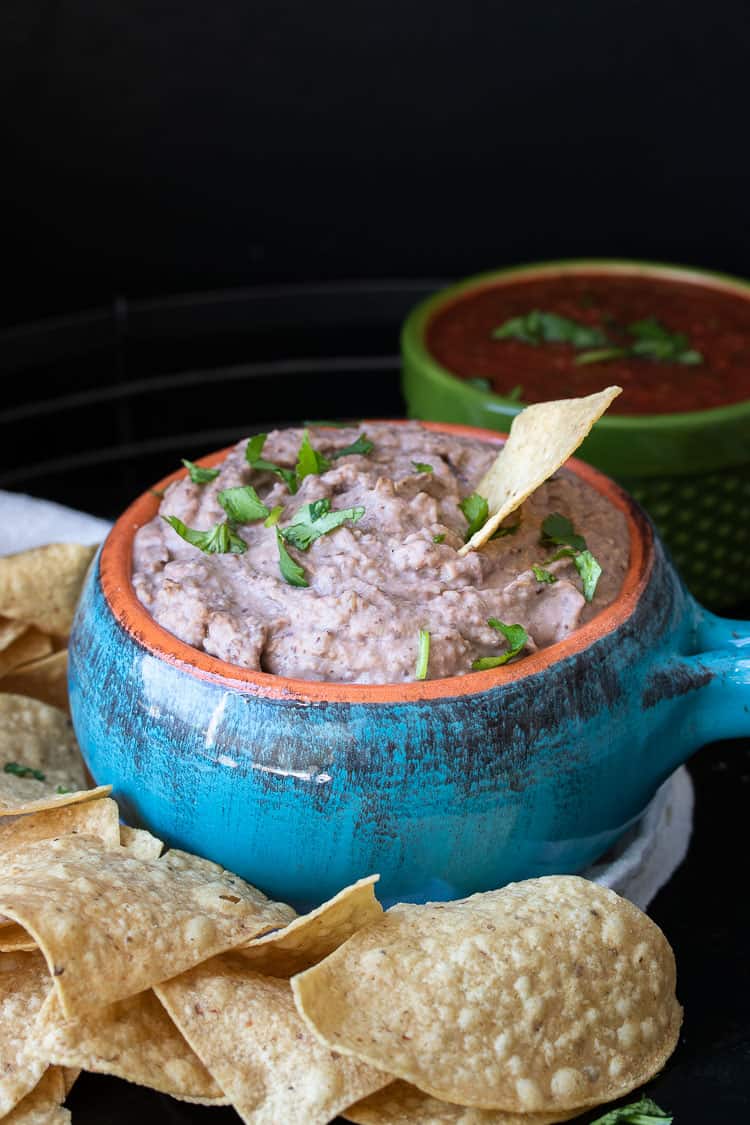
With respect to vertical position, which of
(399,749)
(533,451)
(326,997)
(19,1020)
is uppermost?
(533,451)

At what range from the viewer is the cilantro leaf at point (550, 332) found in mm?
2756

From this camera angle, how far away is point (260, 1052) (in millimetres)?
1557

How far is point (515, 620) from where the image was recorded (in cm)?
173

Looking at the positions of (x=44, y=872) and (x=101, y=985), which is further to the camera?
(x=44, y=872)

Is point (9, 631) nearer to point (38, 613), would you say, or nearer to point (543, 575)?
point (38, 613)

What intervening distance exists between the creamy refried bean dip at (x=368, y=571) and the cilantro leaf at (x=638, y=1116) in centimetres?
49

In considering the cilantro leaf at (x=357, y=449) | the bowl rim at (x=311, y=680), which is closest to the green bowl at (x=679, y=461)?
the bowl rim at (x=311, y=680)

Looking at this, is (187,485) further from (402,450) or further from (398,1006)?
(398,1006)

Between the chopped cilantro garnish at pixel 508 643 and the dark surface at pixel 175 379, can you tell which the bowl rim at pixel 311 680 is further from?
the dark surface at pixel 175 379

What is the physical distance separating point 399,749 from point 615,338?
1.32 m

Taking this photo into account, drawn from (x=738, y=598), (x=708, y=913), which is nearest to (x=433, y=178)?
(x=738, y=598)

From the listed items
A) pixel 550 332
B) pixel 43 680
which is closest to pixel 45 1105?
pixel 43 680

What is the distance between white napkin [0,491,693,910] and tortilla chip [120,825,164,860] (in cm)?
55

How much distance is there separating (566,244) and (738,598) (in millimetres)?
1581
